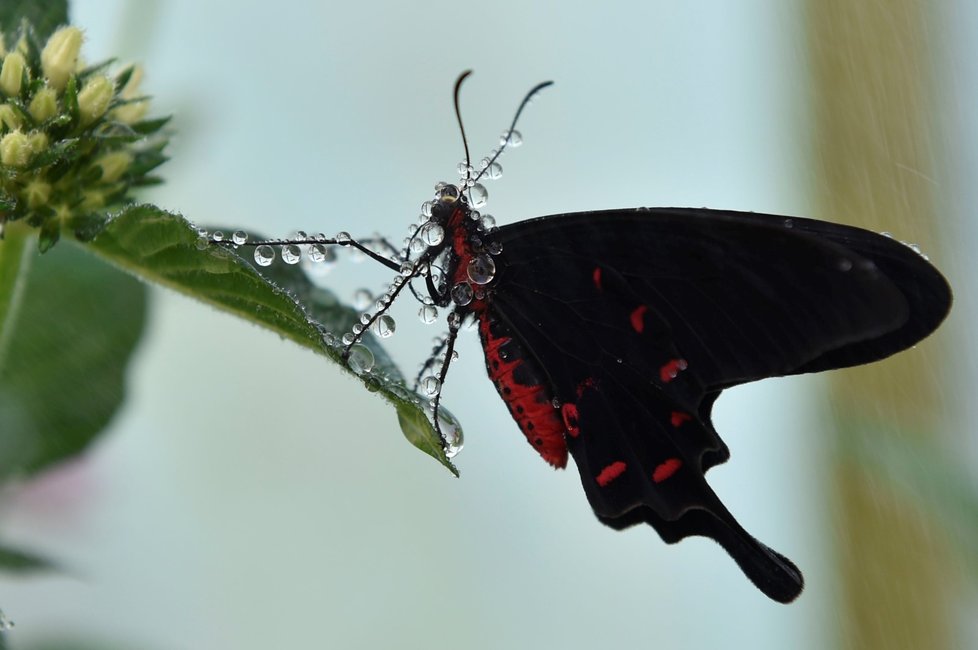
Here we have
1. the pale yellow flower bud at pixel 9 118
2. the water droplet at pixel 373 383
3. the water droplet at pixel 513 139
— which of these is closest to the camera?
the water droplet at pixel 373 383

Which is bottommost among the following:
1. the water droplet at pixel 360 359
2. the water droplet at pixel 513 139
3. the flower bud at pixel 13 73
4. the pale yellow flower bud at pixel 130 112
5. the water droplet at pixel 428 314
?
the water droplet at pixel 360 359

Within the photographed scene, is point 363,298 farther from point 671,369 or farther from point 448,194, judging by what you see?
point 671,369

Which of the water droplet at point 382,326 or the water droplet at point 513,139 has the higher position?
the water droplet at point 513,139

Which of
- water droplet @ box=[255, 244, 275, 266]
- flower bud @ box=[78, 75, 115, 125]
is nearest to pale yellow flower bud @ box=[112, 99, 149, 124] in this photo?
flower bud @ box=[78, 75, 115, 125]

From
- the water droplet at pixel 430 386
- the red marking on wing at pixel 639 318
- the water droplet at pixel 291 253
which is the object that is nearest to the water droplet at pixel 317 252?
the water droplet at pixel 291 253

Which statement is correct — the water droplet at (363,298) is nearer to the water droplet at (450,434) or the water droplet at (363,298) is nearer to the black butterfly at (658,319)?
the black butterfly at (658,319)

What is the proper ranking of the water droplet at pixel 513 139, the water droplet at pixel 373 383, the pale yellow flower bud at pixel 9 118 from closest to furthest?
the water droplet at pixel 373 383, the pale yellow flower bud at pixel 9 118, the water droplet at pixel 513 139

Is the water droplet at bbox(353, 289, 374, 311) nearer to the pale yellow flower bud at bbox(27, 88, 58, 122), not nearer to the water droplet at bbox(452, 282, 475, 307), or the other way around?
the water droplet at bbox(452, 282, 475, 307)

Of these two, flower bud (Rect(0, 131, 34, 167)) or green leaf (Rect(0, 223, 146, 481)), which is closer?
flower bud (Rect(0, 131, 34, 167))
